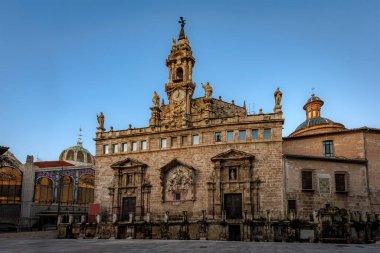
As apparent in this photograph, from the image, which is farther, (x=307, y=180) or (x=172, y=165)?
(x=172, y=165)

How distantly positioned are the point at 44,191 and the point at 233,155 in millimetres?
30185

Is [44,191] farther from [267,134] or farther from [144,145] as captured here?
[267,134]

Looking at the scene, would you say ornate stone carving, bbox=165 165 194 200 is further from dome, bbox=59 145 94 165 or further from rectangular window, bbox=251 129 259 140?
dome, bbox=59 145 94 165

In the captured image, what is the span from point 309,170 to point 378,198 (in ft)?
25.2

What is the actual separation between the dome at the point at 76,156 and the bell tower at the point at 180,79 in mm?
28016

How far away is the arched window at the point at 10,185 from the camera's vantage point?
4903 cm

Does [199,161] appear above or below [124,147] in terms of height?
below

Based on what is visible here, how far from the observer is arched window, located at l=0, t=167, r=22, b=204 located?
49031mm

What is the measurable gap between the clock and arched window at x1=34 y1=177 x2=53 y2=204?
22.9 metres

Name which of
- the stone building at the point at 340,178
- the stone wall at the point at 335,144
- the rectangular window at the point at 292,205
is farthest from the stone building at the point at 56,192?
the stone building at the point at 340,178

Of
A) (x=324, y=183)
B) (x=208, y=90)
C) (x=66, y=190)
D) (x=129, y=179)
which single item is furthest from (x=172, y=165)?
(x=66, y=190)

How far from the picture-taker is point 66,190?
5419cm

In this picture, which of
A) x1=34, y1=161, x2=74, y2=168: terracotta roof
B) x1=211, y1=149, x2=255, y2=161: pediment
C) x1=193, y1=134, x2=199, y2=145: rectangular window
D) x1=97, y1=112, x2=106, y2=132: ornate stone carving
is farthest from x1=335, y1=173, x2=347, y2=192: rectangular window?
x1=34, y1=161, x2=74, y2=168: terracotta roof

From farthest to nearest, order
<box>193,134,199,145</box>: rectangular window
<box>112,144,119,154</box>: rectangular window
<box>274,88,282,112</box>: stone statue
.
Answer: <box>112,144,119,154</box>: rectangular window < <box>193,134,199,145</box>: rectangular window < <box>274,88,282,112</box>: stone statue
